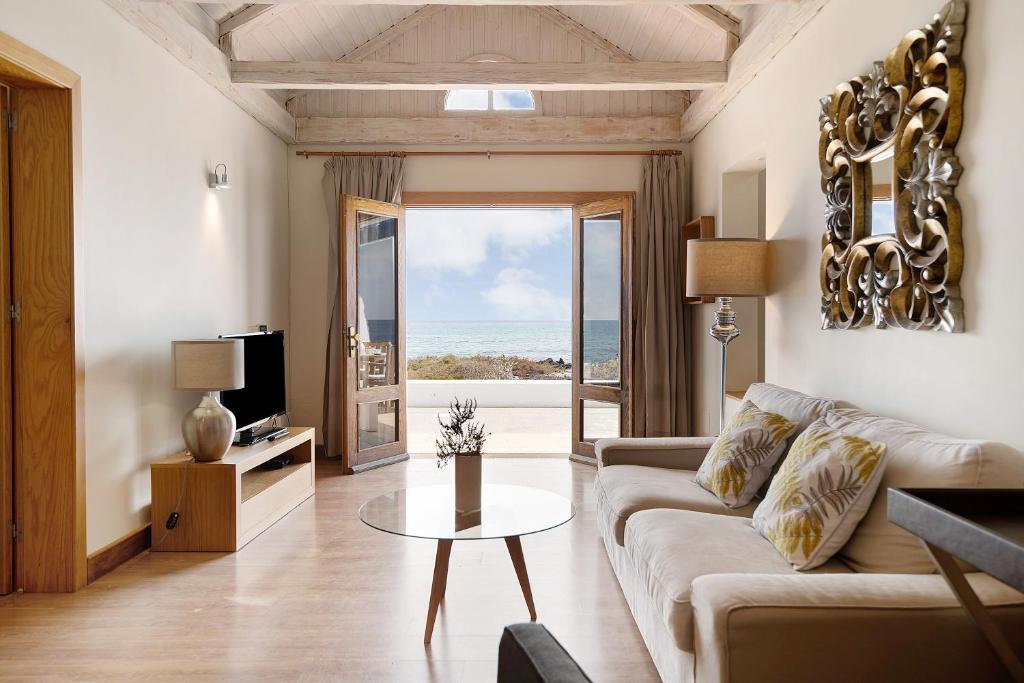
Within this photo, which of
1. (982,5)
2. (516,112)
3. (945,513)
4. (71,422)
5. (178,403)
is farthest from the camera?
(516,112)

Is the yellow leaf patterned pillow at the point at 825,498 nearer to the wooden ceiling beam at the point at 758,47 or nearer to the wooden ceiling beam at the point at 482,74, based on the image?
the wooden ceiling beam at the point at 758,47

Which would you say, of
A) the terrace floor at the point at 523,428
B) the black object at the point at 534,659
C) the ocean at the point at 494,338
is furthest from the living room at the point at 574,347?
the ocean at the point at 494,338

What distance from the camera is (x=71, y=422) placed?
3203 millimetres

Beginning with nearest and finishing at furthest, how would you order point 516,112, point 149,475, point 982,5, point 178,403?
1. point 982,5
2. point 149,475
3. point 178,403
4. point 516,112

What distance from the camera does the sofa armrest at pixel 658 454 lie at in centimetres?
374

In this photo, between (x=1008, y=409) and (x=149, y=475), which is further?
(x=149, y=475)

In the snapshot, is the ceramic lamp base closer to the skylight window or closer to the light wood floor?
the light wood floor

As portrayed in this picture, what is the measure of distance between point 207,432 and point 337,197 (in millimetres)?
2898

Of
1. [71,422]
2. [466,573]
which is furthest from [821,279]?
[71,422]

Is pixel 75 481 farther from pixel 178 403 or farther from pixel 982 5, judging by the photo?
pixel 982 5

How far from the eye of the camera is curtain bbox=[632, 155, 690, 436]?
19.8ft

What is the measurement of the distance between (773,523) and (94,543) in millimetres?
2941

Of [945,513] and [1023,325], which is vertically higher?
[1023,325]

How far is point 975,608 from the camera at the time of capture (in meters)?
1.53
